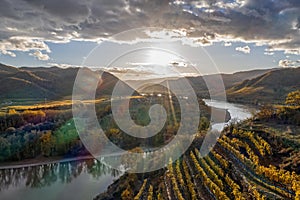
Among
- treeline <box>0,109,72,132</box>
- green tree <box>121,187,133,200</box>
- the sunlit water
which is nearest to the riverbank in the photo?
treeline <box>0,109,72,132</box>

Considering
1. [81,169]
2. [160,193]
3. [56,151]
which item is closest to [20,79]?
[56,151]

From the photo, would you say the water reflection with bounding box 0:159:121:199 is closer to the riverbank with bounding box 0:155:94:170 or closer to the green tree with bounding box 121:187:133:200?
the riverbank with bounding box 0:155:94:170

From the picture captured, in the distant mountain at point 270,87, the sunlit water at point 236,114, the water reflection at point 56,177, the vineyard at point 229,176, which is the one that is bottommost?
the water reflection at point 56,177

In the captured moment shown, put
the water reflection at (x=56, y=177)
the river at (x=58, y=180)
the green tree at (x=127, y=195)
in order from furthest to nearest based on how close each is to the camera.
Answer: the water reflection at (x=56, y=177) → the river at (x=58, y=180) → the green tree at (x=127, y=195)

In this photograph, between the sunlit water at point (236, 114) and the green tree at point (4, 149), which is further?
the sunlit water at point (236, 114)

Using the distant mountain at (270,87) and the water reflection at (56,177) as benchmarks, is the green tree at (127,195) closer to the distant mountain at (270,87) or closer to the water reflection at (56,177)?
the water reflection at (56,177)

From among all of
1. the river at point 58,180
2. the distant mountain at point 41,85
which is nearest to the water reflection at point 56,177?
the river at point 58,180
